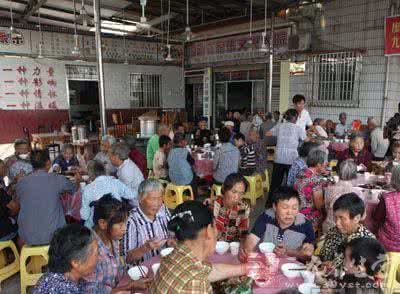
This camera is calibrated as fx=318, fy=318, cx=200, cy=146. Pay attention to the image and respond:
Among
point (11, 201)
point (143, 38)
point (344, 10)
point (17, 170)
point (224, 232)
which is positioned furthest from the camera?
point (143, 38)

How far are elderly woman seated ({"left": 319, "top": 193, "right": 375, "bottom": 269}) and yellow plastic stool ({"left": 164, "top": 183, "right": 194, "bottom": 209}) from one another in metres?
2.91

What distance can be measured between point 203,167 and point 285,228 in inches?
127

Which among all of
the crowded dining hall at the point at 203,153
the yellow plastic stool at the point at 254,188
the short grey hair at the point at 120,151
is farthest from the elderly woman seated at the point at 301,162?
the short grey hair at the point at 120,151

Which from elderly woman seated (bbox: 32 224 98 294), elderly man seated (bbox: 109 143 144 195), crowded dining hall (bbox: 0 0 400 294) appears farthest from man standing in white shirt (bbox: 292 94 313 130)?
elderly woman seated (bbox: 32 224 98 294)

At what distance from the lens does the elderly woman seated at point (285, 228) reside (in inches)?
93.5

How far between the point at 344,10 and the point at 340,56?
3.79 feet

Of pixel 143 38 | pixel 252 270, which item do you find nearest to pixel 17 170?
pixel 252 270

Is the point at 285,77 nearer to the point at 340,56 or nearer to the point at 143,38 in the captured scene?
the point at 340,56

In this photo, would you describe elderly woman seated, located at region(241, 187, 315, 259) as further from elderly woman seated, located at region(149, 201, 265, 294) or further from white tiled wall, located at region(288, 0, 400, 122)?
white tiled wall, located at region(288, 0, 400, 122)

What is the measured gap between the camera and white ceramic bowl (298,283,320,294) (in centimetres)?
179

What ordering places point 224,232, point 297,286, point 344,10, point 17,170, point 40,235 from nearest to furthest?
point 297,286 < point 224,232 < point 40,235 < point 17,170 < point 344,10

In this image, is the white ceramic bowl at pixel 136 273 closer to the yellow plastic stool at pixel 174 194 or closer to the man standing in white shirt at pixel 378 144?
the yellow plastic stool at pixel 174 194

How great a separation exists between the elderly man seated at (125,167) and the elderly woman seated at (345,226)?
7.96ft

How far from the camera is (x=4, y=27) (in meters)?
9.80
